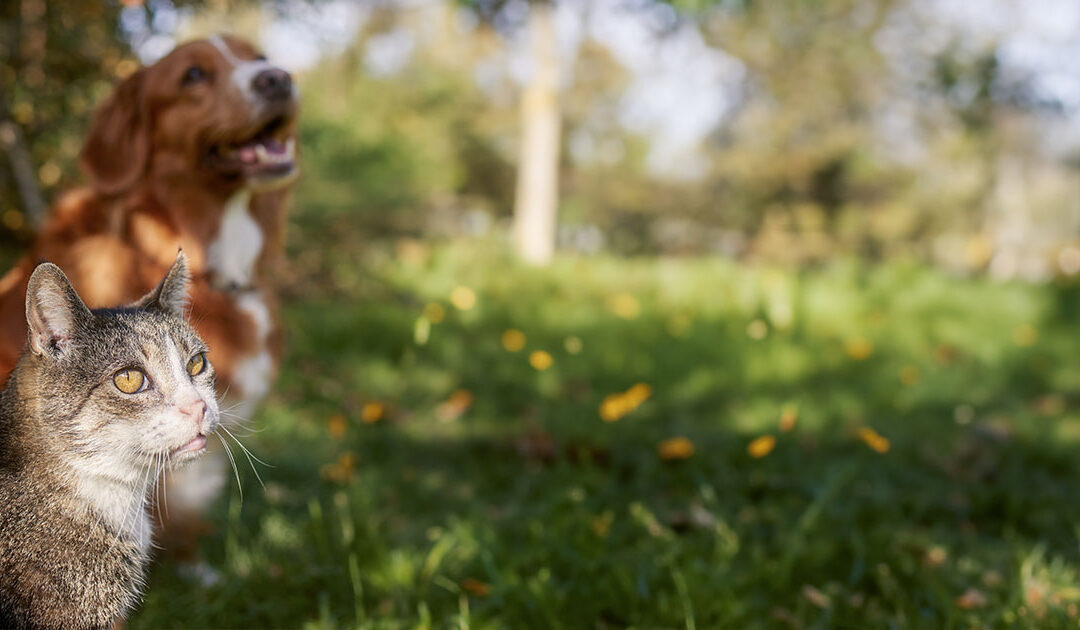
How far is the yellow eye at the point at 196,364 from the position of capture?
121 centimetres

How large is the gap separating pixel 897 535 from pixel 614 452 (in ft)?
4.37

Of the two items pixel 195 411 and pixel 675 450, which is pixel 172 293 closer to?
pixel 195 411

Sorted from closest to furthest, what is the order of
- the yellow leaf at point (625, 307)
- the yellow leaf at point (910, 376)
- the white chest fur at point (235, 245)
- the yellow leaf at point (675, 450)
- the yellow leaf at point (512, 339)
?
1. the white chest fur at point (235, 245)
2. the yellow leaf at point (675, 450)
3. the yellow leaf at point (512, 339)
4. the yellow leaf at point (910, 376)
5. the yellow leaf at point (625, 307)

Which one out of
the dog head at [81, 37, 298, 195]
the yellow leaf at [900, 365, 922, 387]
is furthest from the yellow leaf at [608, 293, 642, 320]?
the dog head at [81, 37, 298, 195]

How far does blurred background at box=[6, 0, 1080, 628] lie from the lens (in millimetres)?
2273

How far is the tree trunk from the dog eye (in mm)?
5699

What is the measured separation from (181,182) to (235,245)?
0.22 m

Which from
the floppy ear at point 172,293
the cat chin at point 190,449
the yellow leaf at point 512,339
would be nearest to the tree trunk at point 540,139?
the yellow leaf at point 512,339

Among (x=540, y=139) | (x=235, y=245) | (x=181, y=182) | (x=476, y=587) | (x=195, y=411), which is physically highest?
(x=195, y=411)

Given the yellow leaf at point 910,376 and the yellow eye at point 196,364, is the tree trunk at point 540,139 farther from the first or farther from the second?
the yellow eye at point 196,364

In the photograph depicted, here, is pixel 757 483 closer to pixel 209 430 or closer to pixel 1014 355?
pixel 209 430

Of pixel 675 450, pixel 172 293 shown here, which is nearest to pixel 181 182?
pixel 172 293

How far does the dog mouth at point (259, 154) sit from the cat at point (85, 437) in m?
0.80

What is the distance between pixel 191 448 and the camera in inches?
46.0
